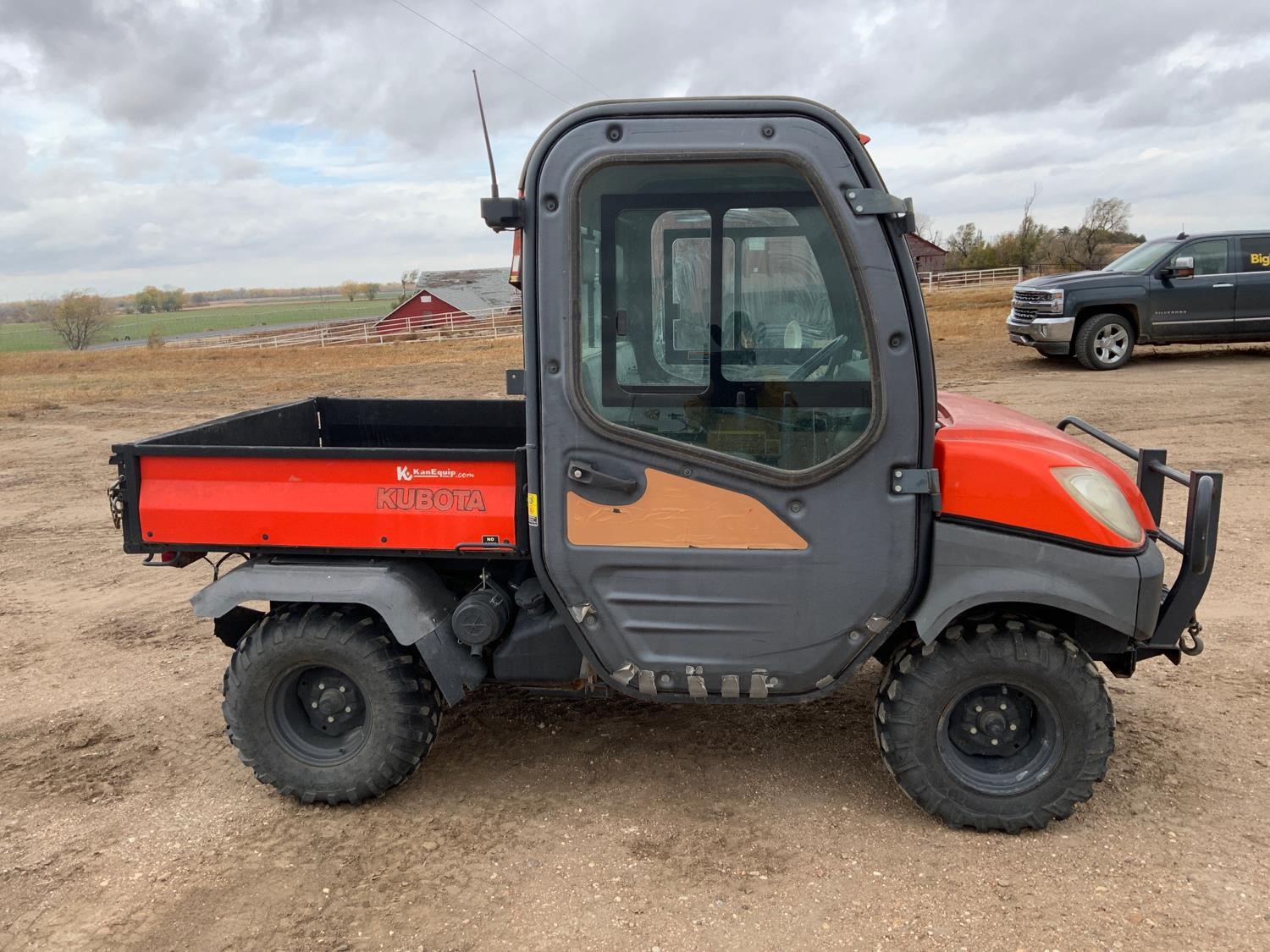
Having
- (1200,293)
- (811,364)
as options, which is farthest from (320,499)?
(1200,293)

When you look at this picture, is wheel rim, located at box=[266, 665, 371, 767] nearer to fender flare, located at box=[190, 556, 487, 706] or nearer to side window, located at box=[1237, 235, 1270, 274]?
fender flare, located at box=[190, 556, 487, 706]

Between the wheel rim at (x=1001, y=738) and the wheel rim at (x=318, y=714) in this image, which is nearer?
the wheel rim at (x=1001, y=738)

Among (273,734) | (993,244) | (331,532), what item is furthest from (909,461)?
(993,244)

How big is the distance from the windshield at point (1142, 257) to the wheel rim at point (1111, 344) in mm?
795

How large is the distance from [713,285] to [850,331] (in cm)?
46

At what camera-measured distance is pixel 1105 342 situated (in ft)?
45.5

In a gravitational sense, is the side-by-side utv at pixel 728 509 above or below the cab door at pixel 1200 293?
below

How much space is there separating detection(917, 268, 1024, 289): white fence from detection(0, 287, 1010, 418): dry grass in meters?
3.32

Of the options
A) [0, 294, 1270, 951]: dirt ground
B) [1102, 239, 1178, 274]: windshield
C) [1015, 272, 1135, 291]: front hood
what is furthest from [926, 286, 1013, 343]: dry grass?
[0, 294, 1270, 951]: dirt ground

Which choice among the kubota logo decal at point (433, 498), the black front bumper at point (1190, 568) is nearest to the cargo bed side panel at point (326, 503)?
the kubota logo decal at point (433, 498)

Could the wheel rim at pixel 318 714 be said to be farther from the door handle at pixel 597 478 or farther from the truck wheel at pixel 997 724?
the truck wheel at pixel 997 724

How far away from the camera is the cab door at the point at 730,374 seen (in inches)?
125

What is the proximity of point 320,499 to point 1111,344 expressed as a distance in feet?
42.3

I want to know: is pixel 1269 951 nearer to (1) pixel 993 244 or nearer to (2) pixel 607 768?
(2) pixel 607 768
